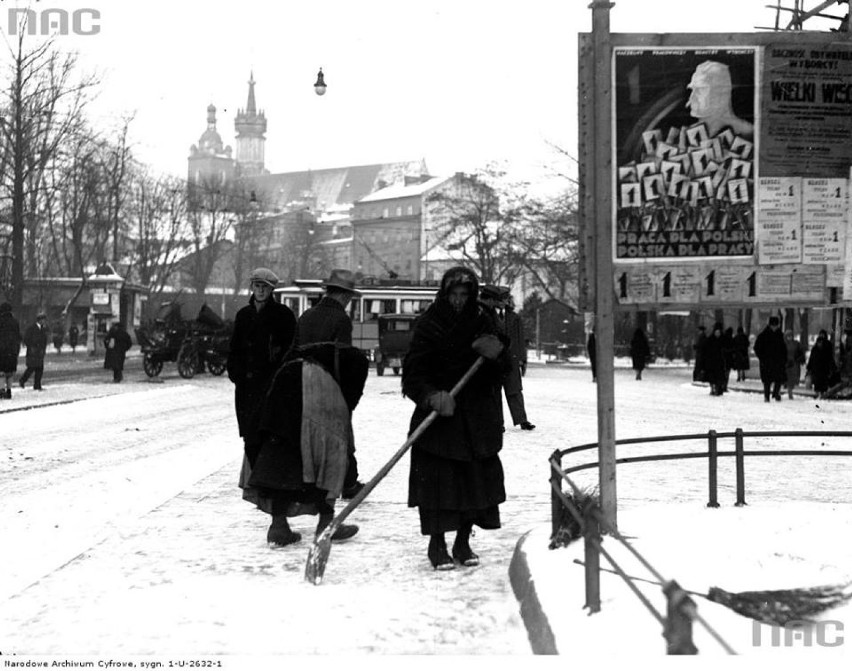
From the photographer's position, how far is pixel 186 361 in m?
30.1

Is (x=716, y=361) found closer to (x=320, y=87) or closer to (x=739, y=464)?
(x=320, y=87)

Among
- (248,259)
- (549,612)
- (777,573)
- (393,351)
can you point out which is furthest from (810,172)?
(248,259)

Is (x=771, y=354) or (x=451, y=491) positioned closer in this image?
(x=451, y=491)

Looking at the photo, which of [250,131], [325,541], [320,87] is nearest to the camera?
[325,541]

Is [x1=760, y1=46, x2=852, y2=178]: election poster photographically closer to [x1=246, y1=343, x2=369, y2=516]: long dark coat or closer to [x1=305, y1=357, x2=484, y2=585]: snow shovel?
[x1=305, y1=357, x2=484, y2=585]: snow shovel

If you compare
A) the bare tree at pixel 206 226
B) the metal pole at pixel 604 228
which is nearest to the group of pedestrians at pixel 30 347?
the metal pole at pixel 604 228

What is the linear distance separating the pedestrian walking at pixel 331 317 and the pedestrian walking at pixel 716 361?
20.0 metres

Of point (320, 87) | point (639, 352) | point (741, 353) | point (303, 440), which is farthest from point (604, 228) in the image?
point (639, 352)

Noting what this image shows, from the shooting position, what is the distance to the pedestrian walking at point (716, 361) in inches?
1023

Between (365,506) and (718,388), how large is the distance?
18.9m

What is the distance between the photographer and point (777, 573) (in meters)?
5.01

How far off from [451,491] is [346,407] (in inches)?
49.0

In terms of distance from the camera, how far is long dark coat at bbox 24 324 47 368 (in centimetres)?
2408

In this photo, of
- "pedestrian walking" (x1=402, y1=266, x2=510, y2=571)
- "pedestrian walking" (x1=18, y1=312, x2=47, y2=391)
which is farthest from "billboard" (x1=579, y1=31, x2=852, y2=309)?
"pedestrian walking" (x1=18, y1=312, x2=47, y2=391)
